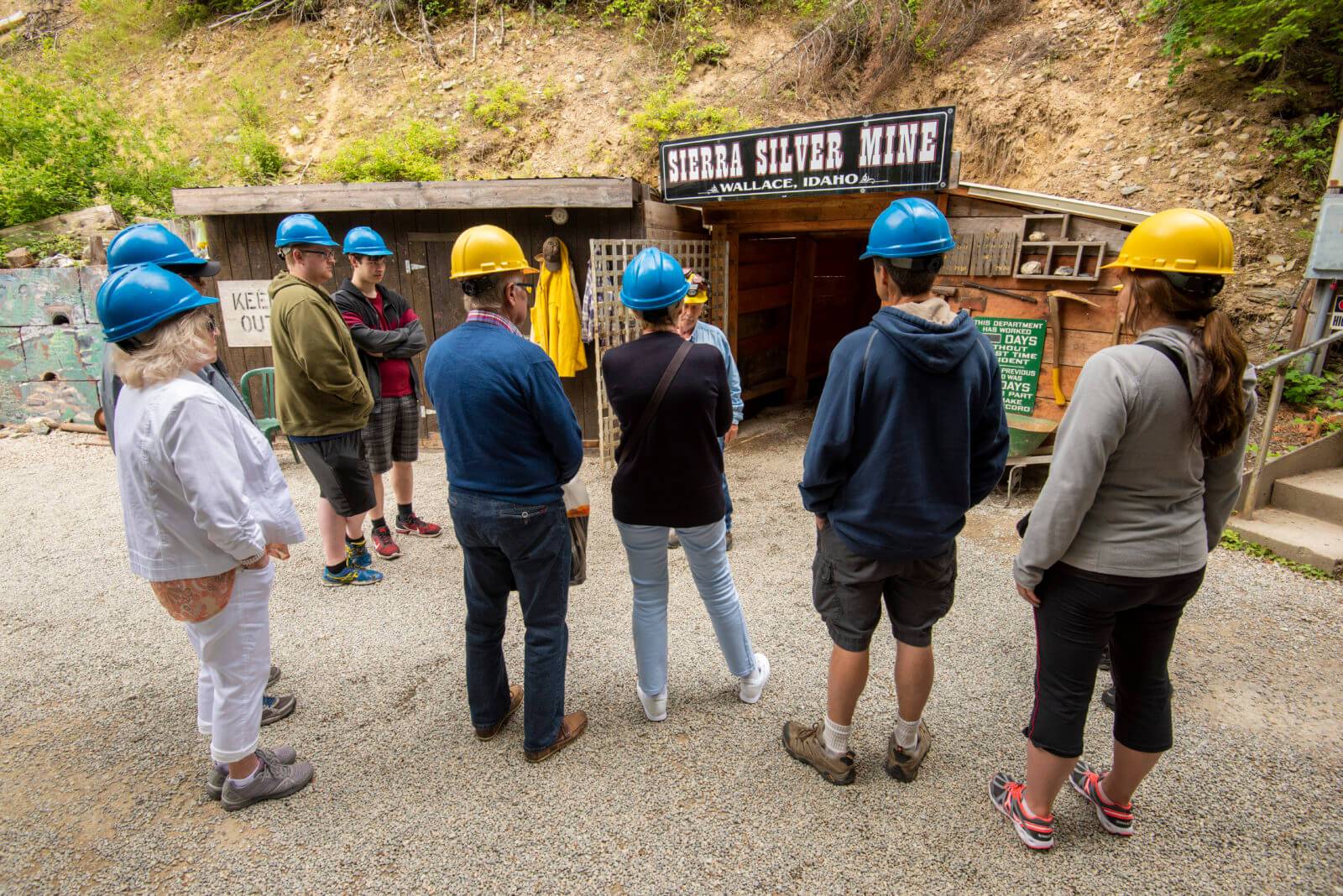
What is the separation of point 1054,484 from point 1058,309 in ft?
13.5

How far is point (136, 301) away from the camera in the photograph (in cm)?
198

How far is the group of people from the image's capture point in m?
1.77

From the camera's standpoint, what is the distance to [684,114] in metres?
10.6

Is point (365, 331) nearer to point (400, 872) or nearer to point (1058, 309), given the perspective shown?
point (400, 872)

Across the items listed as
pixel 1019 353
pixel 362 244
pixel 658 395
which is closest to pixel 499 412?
pixel 658 395

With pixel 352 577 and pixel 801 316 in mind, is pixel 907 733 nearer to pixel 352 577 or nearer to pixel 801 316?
pixel 352 577

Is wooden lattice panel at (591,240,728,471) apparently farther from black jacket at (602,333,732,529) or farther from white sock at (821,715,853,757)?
white sock at (821,715,853,757)

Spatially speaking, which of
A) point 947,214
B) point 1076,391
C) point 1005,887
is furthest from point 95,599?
point 947,214

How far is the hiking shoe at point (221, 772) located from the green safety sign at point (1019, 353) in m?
5.35

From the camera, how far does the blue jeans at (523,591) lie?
234 cm

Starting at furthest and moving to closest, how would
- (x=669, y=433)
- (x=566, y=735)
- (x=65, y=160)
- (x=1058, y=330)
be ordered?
(x=65, y=160), (x=1058, y=330), (x=566, y=735), (x=669, y=433)

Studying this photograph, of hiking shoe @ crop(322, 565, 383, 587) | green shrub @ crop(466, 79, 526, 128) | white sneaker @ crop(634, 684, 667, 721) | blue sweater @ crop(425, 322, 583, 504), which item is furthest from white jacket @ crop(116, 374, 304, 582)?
green shrub @ crop(466, 79, 526, 128)

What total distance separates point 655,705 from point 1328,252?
6869mm

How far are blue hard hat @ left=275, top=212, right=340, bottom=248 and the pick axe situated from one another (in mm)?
5079
